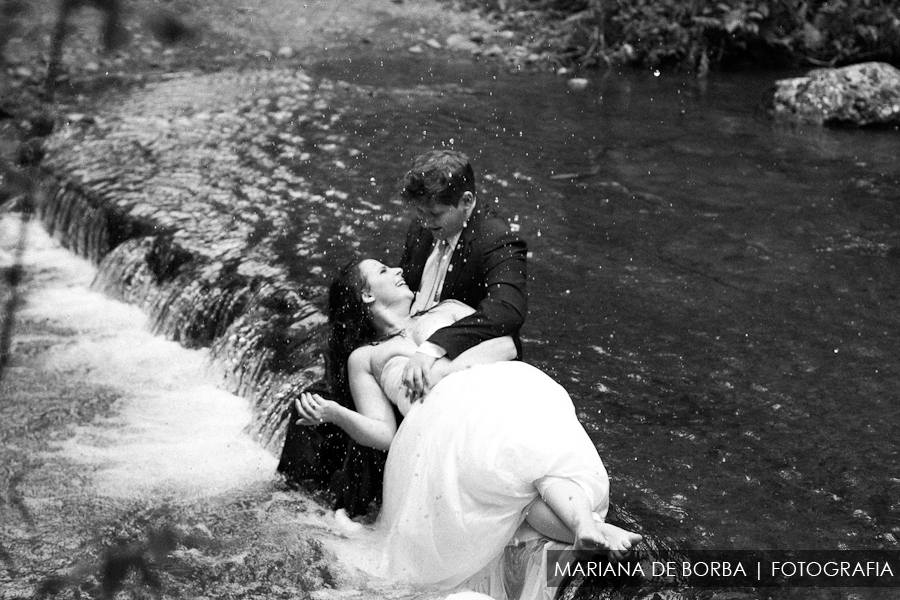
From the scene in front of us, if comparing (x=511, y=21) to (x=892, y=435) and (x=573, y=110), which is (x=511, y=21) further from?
(x=892, y=435)

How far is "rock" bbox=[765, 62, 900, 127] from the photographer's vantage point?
1123 cm

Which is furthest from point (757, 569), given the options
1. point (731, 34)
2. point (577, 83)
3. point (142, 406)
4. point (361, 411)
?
point (731, 34)

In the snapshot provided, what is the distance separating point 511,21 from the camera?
14.9 meters

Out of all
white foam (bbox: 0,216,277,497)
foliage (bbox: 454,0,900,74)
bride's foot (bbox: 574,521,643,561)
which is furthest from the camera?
foliage (bbox: 454,0,900,74)

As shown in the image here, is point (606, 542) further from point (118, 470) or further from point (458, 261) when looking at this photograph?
point (118, 470)

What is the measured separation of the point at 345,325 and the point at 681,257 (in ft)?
12.0

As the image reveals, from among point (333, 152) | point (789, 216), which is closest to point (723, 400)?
point (789, 216)

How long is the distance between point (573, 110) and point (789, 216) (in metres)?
3.53

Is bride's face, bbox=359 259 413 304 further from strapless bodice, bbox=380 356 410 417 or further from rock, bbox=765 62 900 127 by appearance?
rock, bbox=765 62 900 127

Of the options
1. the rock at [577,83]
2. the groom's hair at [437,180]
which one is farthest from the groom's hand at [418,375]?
the rock at [577,83]

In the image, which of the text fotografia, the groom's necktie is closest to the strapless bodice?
the groom's necktie

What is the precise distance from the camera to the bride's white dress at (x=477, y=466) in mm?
4020

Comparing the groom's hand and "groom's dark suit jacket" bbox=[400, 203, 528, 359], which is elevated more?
"groom's dark suit jacket" bbox=[400, 203, 528, 359]

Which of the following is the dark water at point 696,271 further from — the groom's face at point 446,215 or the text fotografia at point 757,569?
the groom's face at point 446,215
